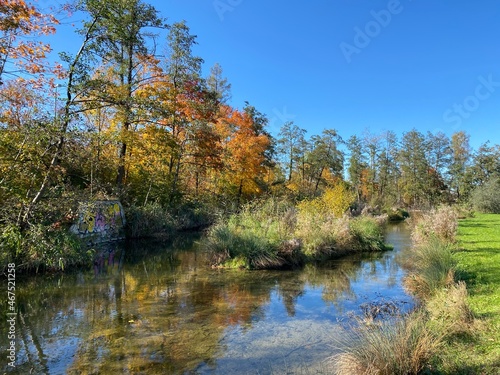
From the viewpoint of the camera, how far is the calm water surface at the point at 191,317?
482 centimetres

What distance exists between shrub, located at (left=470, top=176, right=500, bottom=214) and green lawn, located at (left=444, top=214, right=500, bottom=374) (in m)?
29.3

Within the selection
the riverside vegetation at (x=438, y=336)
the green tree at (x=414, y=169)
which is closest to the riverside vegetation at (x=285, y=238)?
the riverside vegetation at (x=438, y=336)

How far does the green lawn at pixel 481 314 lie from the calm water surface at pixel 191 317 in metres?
1.52

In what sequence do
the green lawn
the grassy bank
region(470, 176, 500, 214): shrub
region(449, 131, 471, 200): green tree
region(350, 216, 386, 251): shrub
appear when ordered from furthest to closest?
region(449, 131, 471, 200): green tree < region(470, 176, 500, 214): shrub < region(350, 216, 386, 251): shrub < the grassy bank < the green lawn

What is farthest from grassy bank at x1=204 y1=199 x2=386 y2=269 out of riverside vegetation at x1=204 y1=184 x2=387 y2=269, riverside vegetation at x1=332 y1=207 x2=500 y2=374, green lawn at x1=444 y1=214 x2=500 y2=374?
riverside vegetation at x1=332 y1=207 x2=500 y2=374

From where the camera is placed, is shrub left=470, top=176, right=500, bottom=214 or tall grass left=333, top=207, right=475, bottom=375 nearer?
tall grass left=333, top=207, right=475, bottom=375

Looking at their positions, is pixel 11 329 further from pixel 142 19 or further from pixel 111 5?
pixel 142 19

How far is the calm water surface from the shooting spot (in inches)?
190

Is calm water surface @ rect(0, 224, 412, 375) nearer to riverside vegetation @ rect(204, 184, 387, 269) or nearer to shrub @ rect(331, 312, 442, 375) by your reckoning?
riverside vegetation @ rect(204, 184, 387, 269)

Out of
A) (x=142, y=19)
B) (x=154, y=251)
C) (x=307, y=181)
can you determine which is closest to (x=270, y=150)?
(x=307, y=181)

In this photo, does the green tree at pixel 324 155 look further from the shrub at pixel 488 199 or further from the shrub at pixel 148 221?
the shrub at pixel 148 221

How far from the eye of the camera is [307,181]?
44938 millimetres

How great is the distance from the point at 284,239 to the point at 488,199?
3280 cm

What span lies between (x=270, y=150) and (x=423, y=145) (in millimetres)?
28225
